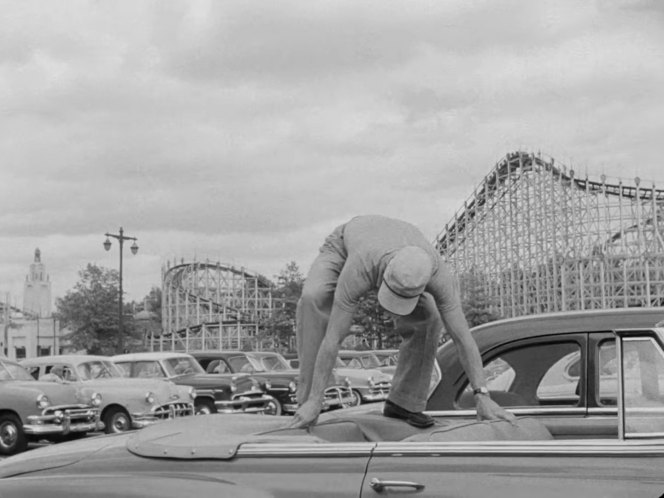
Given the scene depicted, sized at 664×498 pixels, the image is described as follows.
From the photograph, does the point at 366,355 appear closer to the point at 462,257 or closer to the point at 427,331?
the point at 427,331

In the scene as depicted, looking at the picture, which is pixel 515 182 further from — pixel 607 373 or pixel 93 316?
pixel 607 373

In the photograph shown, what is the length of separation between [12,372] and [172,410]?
8.17ft

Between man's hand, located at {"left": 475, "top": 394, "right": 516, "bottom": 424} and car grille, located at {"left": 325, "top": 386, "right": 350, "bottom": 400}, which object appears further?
car grille, located at {"left": 325, "top": 386, "right": 350, "bottom": 400}

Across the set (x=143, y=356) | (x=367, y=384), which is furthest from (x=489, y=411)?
(x=367, y=384)

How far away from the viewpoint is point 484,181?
50719mm

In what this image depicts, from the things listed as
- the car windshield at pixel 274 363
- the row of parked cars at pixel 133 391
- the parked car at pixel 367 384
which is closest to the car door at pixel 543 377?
the row of parked cars at pixel 133 391

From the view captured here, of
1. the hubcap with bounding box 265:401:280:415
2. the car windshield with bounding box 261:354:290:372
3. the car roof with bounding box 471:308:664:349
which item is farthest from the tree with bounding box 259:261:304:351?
the car roof with bounding box 471:308:664:349

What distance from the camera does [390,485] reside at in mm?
2725

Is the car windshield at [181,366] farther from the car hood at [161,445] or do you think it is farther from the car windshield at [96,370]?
the car hood at [161,445]

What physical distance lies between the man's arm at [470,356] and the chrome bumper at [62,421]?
11.6 m

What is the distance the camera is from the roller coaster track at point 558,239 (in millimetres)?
46062

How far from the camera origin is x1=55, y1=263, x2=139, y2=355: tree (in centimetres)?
4453

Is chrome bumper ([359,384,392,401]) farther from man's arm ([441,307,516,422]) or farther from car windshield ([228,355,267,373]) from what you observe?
man's arm ([441,307,516,422])

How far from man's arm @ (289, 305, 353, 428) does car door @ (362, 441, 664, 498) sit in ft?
1.95
